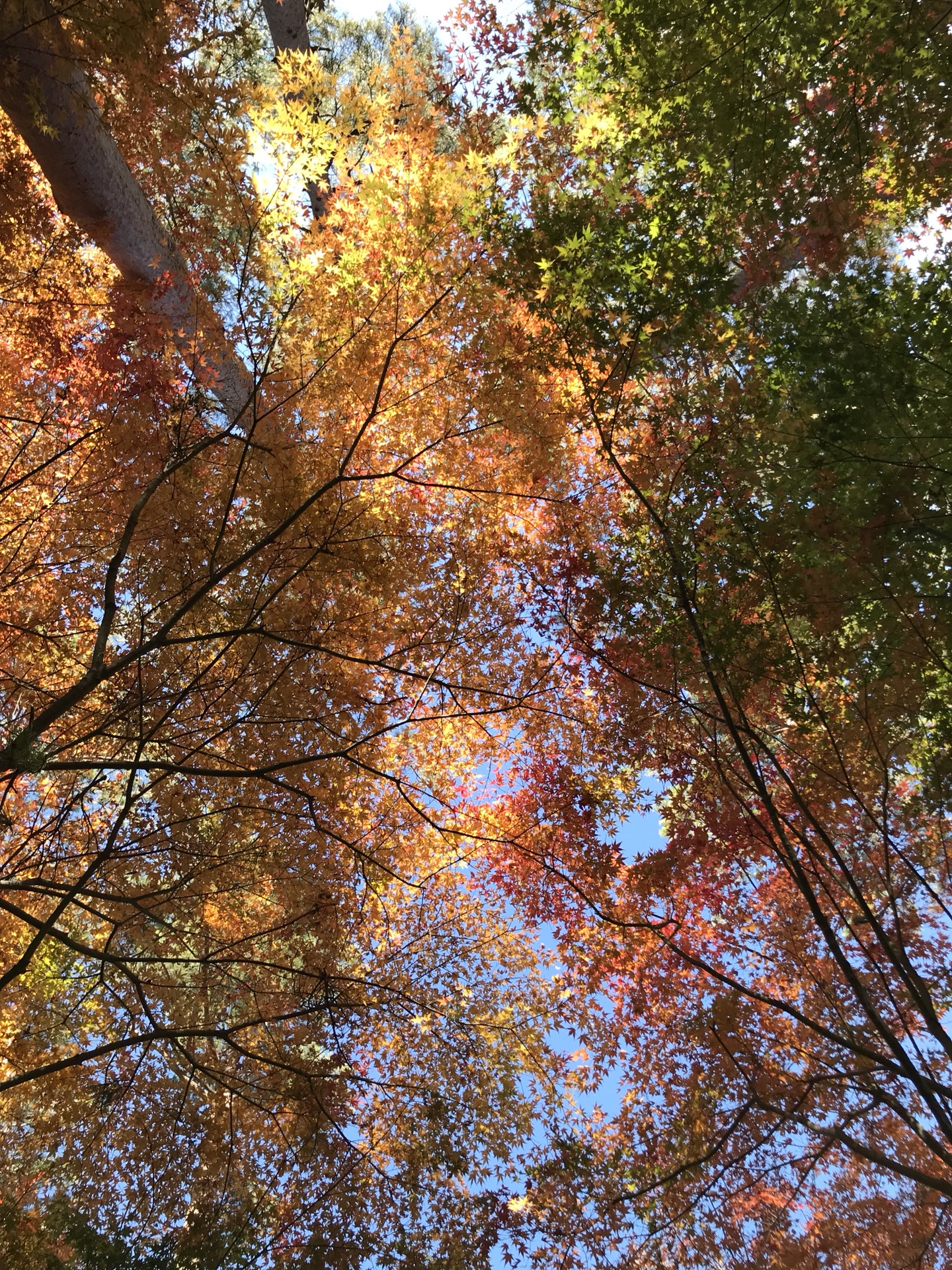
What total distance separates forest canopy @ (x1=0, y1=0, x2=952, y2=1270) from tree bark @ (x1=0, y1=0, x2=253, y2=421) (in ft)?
0.14

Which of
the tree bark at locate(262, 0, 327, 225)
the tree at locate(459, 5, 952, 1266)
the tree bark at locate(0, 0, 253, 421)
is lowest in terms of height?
the tree at locate(459, 5, 952, 1266)

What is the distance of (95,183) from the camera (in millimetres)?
5891

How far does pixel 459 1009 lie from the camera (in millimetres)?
7719

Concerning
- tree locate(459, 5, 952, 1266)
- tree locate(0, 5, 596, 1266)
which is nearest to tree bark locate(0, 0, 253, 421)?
tree locate(0, 5, 596, 1266)

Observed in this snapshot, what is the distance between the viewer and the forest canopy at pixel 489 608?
5.00m

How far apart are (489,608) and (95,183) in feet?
16.3

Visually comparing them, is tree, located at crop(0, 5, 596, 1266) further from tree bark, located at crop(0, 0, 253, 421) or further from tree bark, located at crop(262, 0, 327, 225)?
tree bark, located at crop(262, 0, 327, 225)

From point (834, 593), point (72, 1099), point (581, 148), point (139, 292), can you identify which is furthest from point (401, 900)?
point (581, 148)

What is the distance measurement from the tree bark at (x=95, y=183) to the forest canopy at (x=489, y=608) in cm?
4

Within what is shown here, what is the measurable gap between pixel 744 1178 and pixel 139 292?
31.9ft

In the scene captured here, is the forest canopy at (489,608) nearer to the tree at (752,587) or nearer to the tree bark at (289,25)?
the tree at (752,587)

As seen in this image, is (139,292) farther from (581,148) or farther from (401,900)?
(401,900)

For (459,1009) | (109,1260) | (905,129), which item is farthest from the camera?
(459,1009)

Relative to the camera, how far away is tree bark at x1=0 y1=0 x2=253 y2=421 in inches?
169
